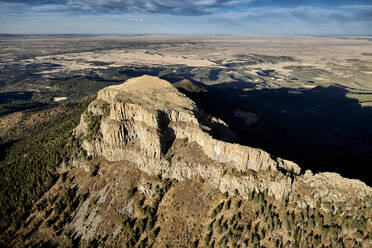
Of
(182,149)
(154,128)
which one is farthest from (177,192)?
(154,128)

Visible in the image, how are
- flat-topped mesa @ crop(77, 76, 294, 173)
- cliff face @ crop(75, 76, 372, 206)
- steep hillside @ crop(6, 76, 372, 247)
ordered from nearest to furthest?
1. steep hillside @ crop(6, 76, 372, 247)
2. cliff face @ crop(75, 76, 372, 206)
3. flat-topped mesa @ crop(77, 76, 294, 173)

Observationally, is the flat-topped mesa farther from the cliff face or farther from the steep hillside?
the steep hillside

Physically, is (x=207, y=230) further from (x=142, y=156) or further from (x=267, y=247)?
(x=142, y=156)

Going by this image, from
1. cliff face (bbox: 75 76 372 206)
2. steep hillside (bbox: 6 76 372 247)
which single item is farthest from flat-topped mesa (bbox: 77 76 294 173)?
steep hillside (bbox: 6 76 372 247)

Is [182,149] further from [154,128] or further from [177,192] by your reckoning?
[177,192]

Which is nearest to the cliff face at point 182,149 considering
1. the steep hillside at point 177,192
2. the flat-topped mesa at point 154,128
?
the flat-topped mesa at point 154,128

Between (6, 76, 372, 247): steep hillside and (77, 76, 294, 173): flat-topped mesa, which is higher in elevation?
(77, 76, 294, 173): flat-topped mesa

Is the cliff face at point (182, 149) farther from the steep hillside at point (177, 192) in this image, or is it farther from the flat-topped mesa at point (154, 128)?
→ the steep hillside at point (177, 192)

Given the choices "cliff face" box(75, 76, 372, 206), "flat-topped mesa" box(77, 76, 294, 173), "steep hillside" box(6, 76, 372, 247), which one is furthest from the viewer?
"flat-topped mesa" box(77, 76, 294, 173)
